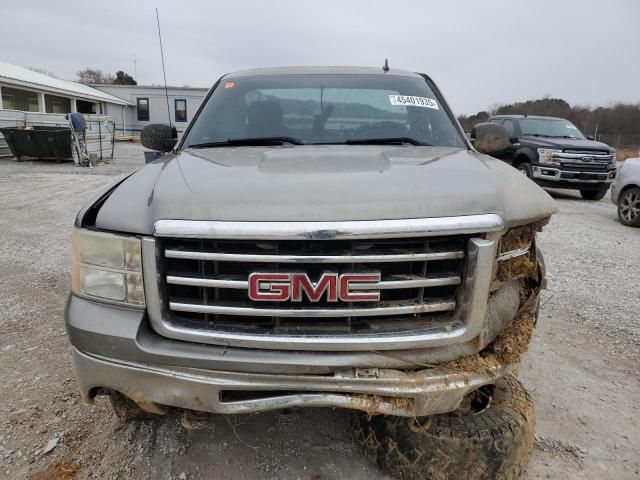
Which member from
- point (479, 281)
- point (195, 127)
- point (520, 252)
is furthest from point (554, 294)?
point (195, 127)

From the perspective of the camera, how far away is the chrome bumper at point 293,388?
1708 millimetres

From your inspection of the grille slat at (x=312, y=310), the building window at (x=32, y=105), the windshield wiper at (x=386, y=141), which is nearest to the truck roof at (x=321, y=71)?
the windshield wiper at (x=386, y=141)

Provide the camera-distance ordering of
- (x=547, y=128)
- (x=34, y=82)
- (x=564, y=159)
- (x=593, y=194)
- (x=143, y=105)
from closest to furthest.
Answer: (x=564, y=159)
(x=593, y=194)
(x=547, y=128)
(x=34, y=82)
(x=143, y=105)

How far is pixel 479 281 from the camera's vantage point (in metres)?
1.75

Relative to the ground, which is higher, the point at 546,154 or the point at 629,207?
the point at 546,154

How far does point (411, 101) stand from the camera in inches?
124

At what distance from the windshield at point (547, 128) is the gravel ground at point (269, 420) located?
25.5 feet

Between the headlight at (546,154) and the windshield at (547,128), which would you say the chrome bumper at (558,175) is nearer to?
the headlight at (546,154)

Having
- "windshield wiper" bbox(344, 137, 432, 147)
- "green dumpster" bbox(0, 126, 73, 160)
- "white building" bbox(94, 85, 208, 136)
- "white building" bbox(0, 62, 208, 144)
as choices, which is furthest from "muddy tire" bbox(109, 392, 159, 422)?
"white building" bbox(94, 85, 208, 136)

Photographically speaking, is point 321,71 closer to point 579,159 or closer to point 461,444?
point 461,444

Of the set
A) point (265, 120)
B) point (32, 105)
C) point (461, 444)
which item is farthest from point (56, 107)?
point (461, 444)

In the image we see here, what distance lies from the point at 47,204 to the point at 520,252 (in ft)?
30.1

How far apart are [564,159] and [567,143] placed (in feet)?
1.61

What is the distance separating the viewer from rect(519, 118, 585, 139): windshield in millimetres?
11656
